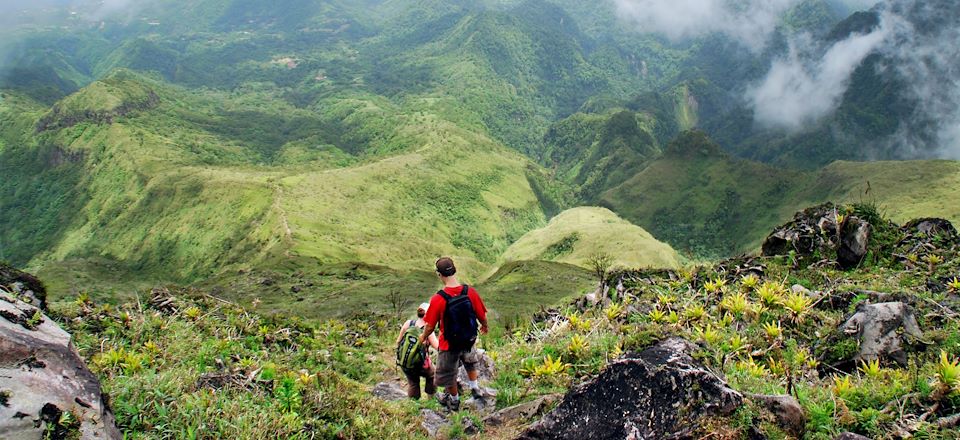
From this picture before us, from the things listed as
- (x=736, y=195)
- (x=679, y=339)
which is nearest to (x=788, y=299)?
(x=679, y=339)

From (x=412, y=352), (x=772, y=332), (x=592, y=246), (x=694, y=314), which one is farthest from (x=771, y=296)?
(x=592, y=246)

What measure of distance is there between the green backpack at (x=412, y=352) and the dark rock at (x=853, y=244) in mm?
17211

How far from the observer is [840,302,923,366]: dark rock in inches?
423

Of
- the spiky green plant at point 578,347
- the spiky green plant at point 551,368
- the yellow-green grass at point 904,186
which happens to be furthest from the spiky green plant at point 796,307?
the yellow-green grass at point 904,186

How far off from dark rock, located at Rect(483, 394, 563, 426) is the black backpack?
148 cm

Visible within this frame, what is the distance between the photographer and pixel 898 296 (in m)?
13.1

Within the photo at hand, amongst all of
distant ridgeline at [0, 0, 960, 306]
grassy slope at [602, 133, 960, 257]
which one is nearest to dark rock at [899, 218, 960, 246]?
distant ridgeline at [0, 0, 960, 306]

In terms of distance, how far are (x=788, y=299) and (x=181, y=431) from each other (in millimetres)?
12760

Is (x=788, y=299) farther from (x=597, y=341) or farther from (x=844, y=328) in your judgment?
(x=597, y=341)

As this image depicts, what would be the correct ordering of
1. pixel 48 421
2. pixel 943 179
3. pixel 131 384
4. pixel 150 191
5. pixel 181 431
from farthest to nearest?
pixel 150 191, pixel 943 179, pixel 131 384, pixel 181 431, pixel 48 421

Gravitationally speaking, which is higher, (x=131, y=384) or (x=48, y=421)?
(x=48, y=421)

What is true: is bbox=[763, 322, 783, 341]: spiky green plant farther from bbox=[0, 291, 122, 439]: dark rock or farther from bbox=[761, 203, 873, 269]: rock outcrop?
bbox=[0, 291, 122, 439]: dark rock

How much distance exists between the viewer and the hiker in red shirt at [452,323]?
10.0 meters

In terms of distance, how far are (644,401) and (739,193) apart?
146 m
